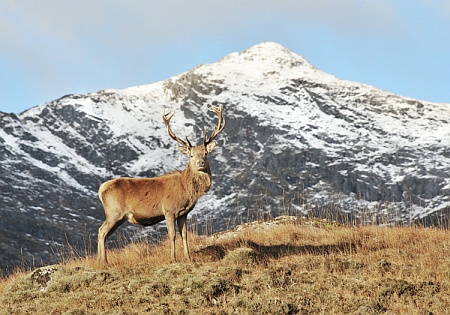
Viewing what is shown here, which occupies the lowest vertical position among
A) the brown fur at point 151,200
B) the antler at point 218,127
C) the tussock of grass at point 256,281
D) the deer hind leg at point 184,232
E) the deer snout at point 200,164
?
the tussock of grass at point 256,281

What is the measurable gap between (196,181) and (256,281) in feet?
11.4

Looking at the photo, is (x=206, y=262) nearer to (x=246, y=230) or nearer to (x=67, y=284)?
(x=67, y=284)

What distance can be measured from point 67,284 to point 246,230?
7.38 m

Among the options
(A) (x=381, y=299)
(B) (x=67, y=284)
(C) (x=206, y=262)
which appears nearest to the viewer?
(A) (x=381, y=299)

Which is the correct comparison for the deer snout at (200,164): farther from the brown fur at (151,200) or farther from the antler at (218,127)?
the antler at (218,127)

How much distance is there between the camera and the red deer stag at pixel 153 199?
1550 centimetres

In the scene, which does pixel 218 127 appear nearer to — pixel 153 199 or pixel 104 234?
pixel 153 199

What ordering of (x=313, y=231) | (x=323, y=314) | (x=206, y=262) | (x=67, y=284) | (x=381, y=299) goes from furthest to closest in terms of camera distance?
(x=313, y=231), (x=206, y=262), (x=67, y=284), (x=381, y=299), (x=323, y=314)

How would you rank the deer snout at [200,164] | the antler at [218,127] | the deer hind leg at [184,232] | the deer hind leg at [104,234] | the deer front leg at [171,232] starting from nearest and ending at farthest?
1. the deer front leg at [171,232]
2. the deer hind leg at [184,232]
3. the deer hind leg at [104,234]
4. the deer snout at [200,164]
5. the antler at [218,127]

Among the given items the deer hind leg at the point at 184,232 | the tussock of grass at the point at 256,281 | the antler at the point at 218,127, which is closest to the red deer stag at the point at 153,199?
the deer hind leg at the point at 184,232

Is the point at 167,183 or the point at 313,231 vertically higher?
the point at 167,183

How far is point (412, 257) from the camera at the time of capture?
15422 millimetres

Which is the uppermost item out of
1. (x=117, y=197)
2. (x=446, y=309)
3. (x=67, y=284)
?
(x=117, y=197)

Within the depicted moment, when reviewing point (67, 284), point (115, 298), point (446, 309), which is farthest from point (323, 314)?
point (67, 284)
